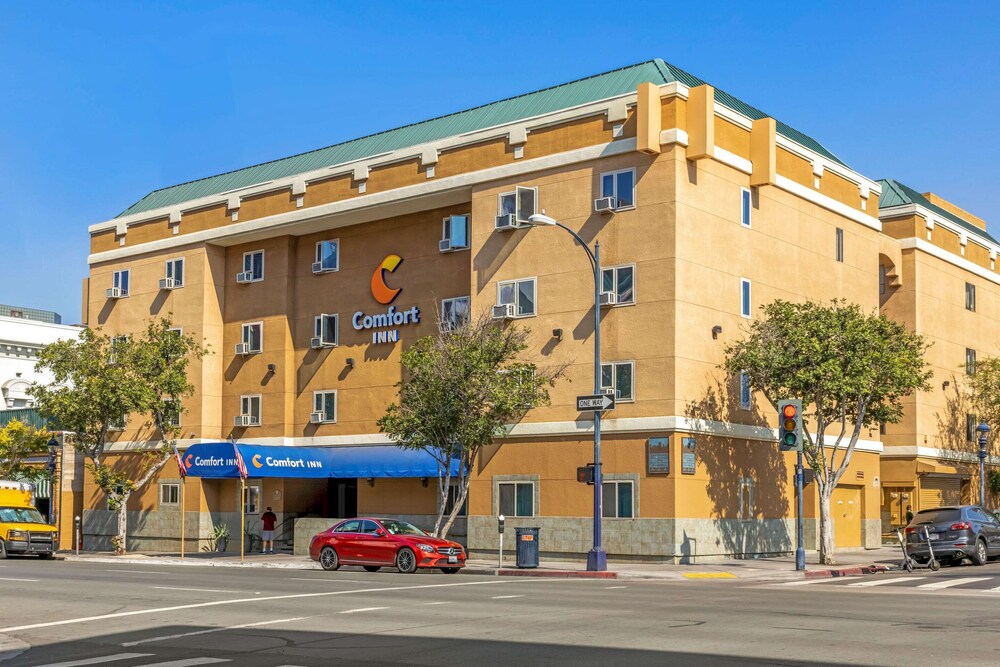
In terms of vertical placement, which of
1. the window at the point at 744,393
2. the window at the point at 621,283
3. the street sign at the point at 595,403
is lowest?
the street sign at the point at 595,403

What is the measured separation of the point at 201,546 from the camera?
154ft

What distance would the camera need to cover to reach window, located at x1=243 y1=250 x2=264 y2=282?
48.6 m

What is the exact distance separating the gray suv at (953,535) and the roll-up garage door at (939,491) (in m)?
17.0

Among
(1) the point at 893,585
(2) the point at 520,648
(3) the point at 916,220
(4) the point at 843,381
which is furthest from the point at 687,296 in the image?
(2) the point at 520,648

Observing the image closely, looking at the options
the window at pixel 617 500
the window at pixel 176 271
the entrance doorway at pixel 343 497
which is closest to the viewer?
the window at pixel 617 500

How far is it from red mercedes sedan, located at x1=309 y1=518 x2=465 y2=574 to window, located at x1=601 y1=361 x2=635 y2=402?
7.75 m

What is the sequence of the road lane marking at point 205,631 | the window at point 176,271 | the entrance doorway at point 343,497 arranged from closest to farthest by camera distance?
the road lane marking at point 205,631 < the entrance doorway at point 343,497 < the window at point 176,271

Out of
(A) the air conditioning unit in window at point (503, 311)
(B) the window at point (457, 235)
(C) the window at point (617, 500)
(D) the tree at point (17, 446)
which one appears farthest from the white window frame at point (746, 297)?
(D) the tree at point (17, 446)

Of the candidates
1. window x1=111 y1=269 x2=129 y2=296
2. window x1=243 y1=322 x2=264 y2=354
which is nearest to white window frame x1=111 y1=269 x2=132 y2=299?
window x1=111 y1=269 x2=129 y2=296

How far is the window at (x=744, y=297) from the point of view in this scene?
125 feet

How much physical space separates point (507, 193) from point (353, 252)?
914 centimetres

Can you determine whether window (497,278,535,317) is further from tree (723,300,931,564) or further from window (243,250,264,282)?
window (243,250,264,282)

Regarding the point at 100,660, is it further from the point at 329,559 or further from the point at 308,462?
the point at 308,462

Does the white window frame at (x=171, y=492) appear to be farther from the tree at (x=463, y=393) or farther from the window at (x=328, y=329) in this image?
the tree at (x=463, y=393)
